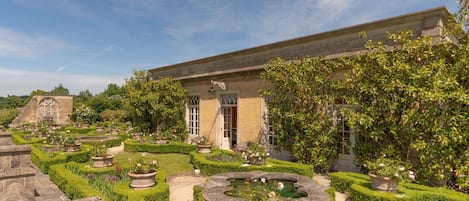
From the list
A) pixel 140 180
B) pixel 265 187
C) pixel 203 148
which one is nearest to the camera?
pixel 265 187

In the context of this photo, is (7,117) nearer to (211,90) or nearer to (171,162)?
(211,90)

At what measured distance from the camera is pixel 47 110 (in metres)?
28.9

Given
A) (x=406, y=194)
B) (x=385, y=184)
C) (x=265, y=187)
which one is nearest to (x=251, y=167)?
(x=265, y=187)

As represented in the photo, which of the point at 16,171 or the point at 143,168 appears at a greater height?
the point at 16,171

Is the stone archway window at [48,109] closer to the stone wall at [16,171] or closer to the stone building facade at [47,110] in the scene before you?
the stone building facade at [47,110]

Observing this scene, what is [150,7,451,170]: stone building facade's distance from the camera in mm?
8203

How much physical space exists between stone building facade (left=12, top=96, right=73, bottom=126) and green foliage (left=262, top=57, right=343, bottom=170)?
2833 cm

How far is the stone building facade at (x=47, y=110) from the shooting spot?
27.8 meters

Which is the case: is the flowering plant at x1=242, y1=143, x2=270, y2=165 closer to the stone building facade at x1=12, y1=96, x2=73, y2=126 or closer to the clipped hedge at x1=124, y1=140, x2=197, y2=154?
the clipped hedge at x1=124, y1=140, x2=197, y2=154

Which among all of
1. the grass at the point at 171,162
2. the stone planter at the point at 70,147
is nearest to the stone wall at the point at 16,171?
the grass at the point at 171,162

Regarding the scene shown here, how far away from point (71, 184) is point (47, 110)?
28.3 metres

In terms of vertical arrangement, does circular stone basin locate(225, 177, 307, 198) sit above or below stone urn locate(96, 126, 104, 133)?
below

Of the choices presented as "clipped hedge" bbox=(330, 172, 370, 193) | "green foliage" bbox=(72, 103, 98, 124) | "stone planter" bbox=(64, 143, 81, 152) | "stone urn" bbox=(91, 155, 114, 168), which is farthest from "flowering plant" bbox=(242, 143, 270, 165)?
"green foliage" bbox=(72, 103, 98, 124)

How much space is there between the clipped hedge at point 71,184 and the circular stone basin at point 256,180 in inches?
102
